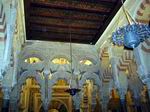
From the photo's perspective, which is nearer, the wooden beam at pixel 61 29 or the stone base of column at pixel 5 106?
the stone base of column at pixel 5 106

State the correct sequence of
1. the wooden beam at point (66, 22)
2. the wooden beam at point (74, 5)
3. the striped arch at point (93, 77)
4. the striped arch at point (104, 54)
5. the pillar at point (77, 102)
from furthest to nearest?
the striped arch at point (104, 54)
the striped arch at point (93, 77)
the pillar at point (77, 102)
the wooden beam at point (66, 22)
the wooden beam at point (74, 5)

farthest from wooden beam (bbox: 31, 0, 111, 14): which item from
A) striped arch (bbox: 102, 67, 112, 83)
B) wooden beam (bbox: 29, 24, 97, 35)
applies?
striped arch (bbox: 102, 67, 112, 83)

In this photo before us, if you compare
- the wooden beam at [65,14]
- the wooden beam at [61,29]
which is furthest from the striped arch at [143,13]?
the wooden beam at [61,29]

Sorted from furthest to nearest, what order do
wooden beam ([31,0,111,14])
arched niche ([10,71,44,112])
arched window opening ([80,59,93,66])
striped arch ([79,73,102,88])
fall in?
arched window opening ([80,59,93,66]), striped arch ([79,73,102,88]), arched niche ([10,71,44,112]), wooden beam ([31,0,111,14])

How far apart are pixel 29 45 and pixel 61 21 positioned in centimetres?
189

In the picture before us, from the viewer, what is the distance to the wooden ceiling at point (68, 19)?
6.32m

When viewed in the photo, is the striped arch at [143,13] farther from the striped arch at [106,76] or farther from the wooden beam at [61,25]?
the striped arch at [106,76]

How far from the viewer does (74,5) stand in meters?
6.38

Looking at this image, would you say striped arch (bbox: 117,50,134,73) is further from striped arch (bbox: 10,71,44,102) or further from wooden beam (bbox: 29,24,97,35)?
striped arch (bbox: 10,71,44,102)

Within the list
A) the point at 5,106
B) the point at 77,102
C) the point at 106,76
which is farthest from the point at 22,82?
the point at 106,76

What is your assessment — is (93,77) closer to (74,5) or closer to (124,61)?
(124,61)

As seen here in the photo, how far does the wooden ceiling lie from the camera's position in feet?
20.7

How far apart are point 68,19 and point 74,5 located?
2.77ft

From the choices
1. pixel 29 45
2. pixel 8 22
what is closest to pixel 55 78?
pixel 29 45
